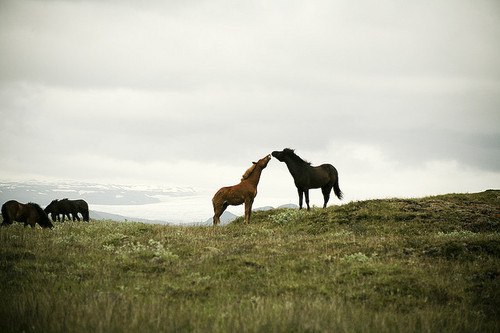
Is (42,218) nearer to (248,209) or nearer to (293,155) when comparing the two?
(248,209)

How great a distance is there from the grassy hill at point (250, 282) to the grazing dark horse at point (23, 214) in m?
3.40

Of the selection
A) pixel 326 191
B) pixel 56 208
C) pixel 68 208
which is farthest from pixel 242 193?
pixel 56 208

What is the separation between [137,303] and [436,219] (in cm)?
1619

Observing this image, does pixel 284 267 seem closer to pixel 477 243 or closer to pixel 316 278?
pixel 316 278

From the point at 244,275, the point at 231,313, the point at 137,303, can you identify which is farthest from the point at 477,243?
the point at 137,303

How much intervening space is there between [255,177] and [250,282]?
11393 mm

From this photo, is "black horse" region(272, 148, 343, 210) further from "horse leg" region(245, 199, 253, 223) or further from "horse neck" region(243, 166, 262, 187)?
"horse leg" region(245, 199, 253, 223)

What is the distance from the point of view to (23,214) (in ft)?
70.2

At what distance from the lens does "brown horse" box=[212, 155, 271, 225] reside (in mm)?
20938

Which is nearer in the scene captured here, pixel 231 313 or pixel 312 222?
pixel 231 313

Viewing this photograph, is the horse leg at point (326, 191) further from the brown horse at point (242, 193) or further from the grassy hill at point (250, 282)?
the grassy hill at point (250, 282)

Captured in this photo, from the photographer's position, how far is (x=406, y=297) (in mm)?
9211

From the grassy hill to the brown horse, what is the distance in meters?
2.85

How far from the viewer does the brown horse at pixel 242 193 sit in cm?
2094
